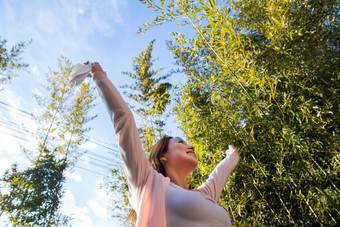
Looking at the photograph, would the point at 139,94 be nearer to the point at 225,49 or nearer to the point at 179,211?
the point at 225,49

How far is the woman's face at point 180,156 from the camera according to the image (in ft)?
3.97

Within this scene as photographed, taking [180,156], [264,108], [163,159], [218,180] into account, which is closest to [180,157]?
[180,156]

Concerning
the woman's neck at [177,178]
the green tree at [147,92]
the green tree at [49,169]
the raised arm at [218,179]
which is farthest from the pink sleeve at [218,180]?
the green tree at [49,169]

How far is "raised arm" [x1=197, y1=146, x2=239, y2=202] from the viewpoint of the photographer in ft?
4.29

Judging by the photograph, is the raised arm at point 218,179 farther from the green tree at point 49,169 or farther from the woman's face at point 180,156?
the green tree at point 49,169

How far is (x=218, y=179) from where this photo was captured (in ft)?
4.63

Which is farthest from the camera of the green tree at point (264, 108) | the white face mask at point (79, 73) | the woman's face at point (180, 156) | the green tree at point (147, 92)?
the green tree at point (147, 92)

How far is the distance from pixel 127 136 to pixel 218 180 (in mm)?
767

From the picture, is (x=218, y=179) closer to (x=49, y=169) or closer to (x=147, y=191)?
(x=147, y=191)

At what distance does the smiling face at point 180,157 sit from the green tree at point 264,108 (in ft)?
3.21

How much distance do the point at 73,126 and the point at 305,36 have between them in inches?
227

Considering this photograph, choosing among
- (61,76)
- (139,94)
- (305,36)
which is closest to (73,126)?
(61,76)

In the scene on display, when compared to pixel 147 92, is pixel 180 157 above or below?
below

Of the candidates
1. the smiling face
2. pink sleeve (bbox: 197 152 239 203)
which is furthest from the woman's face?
pink sleeve (bbox: 197 152 239 203)
